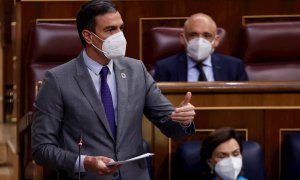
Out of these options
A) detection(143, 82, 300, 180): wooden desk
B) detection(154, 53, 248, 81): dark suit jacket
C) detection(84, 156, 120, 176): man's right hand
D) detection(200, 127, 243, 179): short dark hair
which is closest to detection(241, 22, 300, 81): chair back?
detection(154, 53, 248, 81): dark suit jacket

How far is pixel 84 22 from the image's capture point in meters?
1.09

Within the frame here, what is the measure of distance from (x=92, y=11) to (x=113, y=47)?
0.06 metres

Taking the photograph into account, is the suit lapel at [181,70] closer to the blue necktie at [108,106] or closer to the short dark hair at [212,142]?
the short dark hair at [212,142]

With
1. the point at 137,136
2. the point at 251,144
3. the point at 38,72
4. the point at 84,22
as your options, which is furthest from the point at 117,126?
the point at 38,72

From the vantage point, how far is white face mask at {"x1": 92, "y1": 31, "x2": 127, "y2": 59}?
3.49ft


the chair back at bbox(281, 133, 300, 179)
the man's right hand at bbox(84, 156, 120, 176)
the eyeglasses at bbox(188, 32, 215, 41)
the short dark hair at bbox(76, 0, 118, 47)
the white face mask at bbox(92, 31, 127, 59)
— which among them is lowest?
the chair back at bbox(281, 133, 300, 179)

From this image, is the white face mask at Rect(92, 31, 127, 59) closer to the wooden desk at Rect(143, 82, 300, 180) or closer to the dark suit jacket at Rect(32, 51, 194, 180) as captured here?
the dark suit jacket at Rect(32, 51, 194, 180)

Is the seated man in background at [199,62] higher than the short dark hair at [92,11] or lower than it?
lower

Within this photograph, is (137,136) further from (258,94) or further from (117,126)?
(258,94)

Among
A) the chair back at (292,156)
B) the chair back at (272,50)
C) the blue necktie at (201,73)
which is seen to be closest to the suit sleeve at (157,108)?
the chair back at (292,156)

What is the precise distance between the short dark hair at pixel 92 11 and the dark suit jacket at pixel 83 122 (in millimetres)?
56

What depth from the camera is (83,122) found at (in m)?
1.04

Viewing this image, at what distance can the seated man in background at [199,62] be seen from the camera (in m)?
1.53

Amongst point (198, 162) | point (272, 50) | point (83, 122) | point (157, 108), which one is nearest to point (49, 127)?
point (83, 122)
